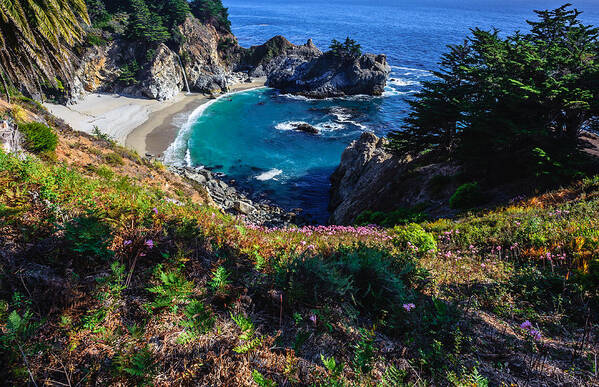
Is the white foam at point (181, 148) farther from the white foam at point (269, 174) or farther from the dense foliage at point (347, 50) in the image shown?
the dense foliage at point (347, 50)

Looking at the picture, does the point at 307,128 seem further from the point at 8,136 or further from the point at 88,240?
the point at 88,240

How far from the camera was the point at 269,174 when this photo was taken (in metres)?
38.8

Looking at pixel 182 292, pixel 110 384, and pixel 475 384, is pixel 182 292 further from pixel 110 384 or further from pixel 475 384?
pixel 475 384

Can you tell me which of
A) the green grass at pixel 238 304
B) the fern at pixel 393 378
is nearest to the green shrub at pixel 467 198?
the green grass at pixel 238 304

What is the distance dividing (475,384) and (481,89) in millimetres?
23435

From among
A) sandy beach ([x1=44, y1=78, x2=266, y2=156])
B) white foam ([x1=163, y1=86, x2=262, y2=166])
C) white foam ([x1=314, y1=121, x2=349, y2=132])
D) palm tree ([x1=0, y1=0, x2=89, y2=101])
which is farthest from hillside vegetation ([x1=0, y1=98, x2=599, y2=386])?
white foam ([x1=314, y1=121, x2=349, y2=132])

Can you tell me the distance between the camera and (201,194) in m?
21.9

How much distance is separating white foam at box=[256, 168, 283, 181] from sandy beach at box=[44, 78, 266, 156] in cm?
1545

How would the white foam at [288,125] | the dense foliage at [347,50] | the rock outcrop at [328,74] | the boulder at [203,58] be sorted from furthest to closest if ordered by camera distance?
the dense foliage at [347,50]
the boulder at [203,58]
the rock outcrop at [328,74]
the white foam at [288,125]

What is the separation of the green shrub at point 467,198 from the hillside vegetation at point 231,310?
387 inches

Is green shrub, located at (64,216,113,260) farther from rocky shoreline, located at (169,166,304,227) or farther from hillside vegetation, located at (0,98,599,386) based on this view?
rocky shoreline, located at (169,166,304,227)

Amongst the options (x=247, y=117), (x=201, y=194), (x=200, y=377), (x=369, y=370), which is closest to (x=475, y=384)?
(x=369, y=370)

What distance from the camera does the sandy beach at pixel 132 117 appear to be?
42.8 metres

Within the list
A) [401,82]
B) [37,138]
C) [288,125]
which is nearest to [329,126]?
[288,125]
